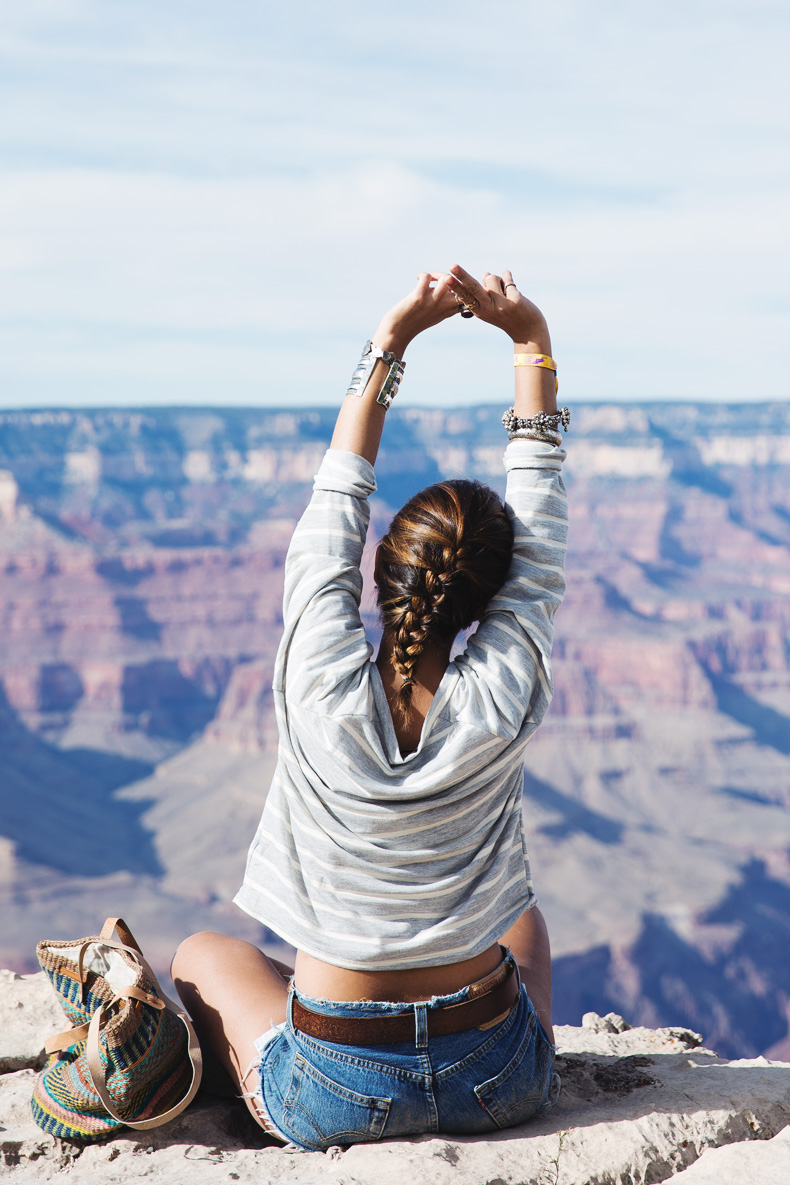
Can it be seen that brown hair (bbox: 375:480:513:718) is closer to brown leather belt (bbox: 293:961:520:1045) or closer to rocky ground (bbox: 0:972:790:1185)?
brown leather belt (bbox: 293:961:520:1045)

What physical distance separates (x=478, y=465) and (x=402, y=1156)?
84968 mm

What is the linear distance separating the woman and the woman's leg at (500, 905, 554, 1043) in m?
0.18

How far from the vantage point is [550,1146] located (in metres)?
1.78

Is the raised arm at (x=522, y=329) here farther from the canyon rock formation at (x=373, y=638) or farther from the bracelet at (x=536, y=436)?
the canyon rock formation at (x=373, y=638)

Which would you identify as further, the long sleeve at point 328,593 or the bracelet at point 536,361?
the bracelet at point 536,361

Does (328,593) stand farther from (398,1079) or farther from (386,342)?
(398,1079)

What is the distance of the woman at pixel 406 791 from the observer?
1564 millimetres

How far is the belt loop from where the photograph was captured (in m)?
1.62

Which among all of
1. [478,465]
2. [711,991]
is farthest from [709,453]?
[711,991]

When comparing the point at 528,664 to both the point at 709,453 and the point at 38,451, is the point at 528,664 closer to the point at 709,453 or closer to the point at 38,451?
the point at 38,451

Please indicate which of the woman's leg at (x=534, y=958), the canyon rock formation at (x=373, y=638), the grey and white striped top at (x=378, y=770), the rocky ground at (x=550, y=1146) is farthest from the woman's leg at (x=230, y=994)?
the canyon rock formation at (x=373, y=638)

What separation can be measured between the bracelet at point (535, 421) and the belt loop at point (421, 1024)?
3.27 ft

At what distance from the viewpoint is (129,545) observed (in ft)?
213

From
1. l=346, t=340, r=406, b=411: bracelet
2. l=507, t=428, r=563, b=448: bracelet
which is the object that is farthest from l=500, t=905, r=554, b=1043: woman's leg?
l=346, t=340, r=406, b=411: bracelet
